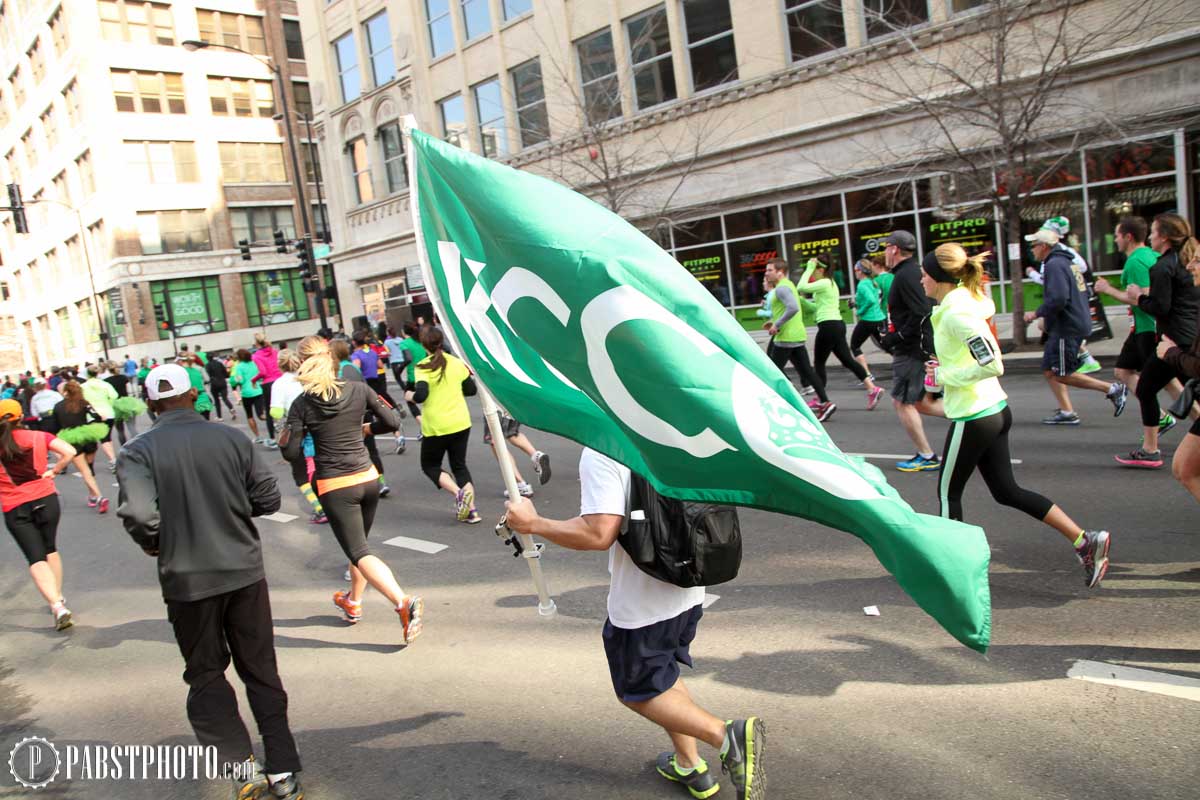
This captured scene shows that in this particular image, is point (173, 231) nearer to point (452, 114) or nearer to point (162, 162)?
point (162, 162)

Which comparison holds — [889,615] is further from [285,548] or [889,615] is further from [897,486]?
[285,548]

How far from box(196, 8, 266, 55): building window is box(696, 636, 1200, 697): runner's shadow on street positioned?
56.1 meters

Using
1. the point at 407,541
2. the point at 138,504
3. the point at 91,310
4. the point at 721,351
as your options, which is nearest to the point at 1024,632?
the point at 721,351

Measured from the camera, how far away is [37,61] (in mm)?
55250

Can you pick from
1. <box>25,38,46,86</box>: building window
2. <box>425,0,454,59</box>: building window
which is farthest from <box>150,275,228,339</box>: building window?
<box>425,0,454,59</box>: building window

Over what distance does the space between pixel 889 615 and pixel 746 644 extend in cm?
82

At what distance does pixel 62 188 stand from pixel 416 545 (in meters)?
60.1

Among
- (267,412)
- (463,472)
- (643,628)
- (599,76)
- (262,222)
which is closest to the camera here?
(643,628)

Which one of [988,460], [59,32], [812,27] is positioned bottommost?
[988,460]

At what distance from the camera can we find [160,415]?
3699 millimetres

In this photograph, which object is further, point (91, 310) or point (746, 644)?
point (91, 310)

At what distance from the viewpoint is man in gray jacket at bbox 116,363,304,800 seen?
3482mm

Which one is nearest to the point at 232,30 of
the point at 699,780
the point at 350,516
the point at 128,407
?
the point at 128,407

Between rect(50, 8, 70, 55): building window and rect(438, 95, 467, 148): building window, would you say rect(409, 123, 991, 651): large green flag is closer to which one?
rect(438, 95, 467, 148): building window
